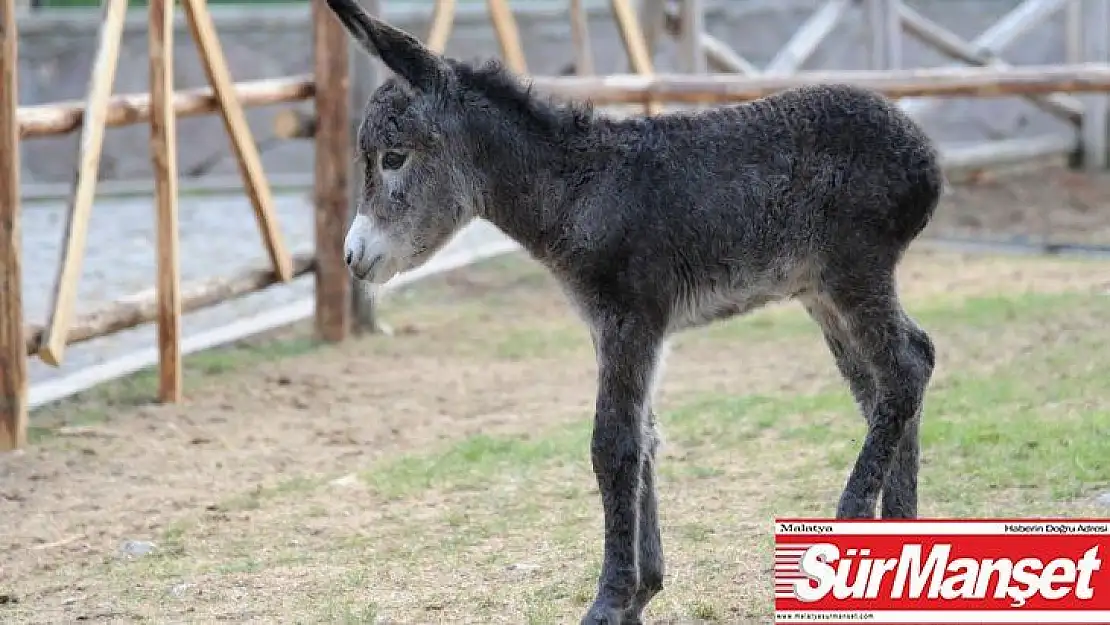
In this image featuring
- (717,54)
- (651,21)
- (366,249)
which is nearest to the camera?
(366,249)

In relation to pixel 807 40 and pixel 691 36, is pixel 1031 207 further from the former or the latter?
pixel 691 36

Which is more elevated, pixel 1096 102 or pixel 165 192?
pixel 165 192

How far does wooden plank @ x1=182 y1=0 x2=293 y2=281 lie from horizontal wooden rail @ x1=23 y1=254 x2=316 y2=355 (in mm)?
180

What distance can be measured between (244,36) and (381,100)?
11.5m

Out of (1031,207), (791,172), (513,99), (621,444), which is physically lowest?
(1031,207)

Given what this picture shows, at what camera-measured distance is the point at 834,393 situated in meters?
7.43

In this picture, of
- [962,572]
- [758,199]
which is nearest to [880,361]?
[758,199]

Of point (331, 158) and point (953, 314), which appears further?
point (331, 158)

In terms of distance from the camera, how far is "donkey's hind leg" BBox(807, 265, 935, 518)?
→ 182 inches

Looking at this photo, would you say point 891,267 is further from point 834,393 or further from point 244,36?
point 244,36

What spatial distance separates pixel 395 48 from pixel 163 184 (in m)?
3.60

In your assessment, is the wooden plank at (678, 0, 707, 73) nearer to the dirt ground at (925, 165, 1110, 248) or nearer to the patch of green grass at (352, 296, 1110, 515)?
the dirt ground at (925, 165, 1110, 248)

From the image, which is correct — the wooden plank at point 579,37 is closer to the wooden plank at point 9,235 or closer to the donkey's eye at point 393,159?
the wooden plank at point 9,235

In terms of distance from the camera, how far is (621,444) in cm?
443
